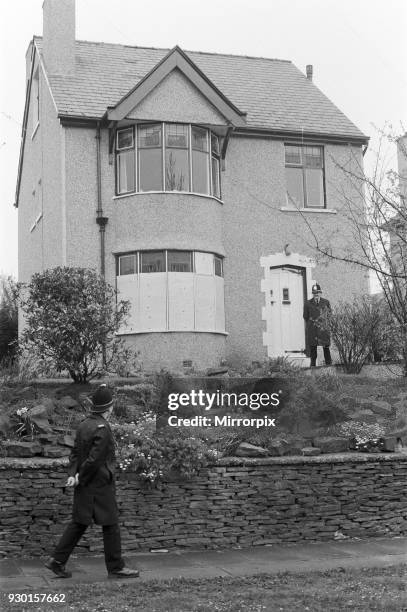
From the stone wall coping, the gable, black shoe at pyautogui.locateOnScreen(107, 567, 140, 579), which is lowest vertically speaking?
black shoe at pyautogui.locateOnScreen(107, 567, 140, 579)

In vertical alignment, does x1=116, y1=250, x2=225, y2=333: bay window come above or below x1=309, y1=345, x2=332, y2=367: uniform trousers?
above

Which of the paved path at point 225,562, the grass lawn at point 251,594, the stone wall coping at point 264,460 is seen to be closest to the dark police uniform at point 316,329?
the stone wall coping at point 264,460

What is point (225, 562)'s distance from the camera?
30.2ft

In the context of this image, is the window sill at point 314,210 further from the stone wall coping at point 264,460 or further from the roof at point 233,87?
the stone wall coping at point 264,460

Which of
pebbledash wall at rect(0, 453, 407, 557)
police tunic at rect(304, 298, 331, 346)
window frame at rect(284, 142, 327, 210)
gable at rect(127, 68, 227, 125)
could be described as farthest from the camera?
window frame at rect(284, 142, 327, 210)

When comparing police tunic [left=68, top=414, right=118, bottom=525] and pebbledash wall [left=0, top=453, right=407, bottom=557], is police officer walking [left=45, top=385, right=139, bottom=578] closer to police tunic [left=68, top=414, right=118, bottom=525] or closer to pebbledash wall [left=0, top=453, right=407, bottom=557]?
police tunic [left=68, top=414, right=118, bottom=525]

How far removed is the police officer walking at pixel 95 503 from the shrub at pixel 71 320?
15.3ft

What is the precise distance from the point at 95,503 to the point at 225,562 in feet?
6.19

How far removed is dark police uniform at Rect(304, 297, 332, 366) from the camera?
18188 mm

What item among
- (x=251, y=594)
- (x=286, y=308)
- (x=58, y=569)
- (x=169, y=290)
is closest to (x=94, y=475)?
(x=58, y=569)

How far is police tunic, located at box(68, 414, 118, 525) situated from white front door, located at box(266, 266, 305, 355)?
13.3 metres

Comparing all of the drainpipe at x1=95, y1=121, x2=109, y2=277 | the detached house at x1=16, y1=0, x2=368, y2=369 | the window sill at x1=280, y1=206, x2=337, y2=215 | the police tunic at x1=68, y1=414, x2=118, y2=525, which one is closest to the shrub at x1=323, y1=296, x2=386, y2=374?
the detached house at x1=16, y1=0, x2=368, y2=369

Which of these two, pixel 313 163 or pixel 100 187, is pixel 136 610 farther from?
pixel 313 163

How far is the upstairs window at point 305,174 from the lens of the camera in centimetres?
2231
